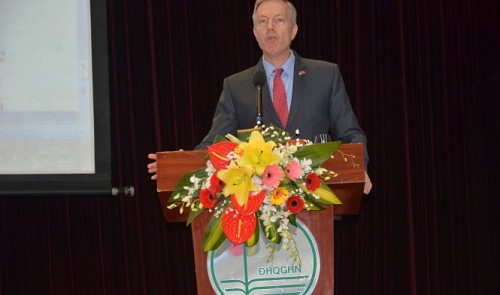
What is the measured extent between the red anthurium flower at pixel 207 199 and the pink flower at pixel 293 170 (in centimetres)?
20

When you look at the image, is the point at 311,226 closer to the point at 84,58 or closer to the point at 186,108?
the point at 84,58

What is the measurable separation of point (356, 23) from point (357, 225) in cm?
126

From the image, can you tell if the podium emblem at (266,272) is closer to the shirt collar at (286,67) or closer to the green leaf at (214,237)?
the green leaf at (214,237)

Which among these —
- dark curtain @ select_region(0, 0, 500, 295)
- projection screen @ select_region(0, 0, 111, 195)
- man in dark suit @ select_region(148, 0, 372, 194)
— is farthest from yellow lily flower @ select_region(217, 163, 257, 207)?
dark curtain @ select_region(0, 0, 500, 295)

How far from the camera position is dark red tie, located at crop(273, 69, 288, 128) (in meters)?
2.79

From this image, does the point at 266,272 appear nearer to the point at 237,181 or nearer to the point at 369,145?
the point at 237,181

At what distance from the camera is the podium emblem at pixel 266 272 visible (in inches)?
83.0

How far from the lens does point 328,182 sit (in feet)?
6.95

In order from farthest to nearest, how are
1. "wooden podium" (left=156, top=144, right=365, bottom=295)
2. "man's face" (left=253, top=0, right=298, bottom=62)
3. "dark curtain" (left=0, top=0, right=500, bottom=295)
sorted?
"dark curtain" (left=0, top=0, right=500, bottom=295) < "man's face" (left=253, top=0, right=298, bottom=62) < "wooden podium" (left=156, top=144, right=365, bottom=295)

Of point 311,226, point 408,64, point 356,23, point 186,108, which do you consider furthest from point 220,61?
point 311,226

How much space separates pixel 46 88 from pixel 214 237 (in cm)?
221

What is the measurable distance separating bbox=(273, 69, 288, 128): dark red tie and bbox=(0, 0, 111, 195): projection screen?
131 cm

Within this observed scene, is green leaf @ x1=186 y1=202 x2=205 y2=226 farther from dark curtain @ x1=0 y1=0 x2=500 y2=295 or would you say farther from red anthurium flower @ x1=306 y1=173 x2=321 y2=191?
dark curtain @ x1=0 y1=0 x2=500 y2=295

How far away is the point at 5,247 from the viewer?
484 centimetres
